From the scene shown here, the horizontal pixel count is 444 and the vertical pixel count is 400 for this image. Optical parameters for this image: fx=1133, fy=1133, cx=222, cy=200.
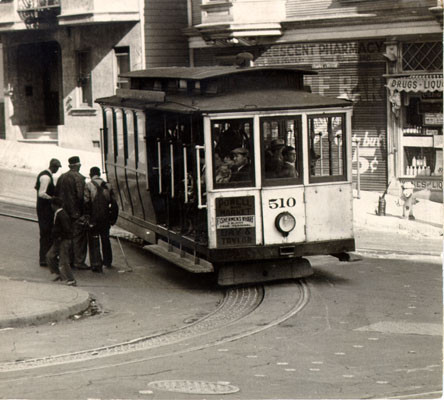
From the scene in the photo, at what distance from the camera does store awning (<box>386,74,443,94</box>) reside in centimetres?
2467

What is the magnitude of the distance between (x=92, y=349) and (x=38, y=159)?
1972 cm

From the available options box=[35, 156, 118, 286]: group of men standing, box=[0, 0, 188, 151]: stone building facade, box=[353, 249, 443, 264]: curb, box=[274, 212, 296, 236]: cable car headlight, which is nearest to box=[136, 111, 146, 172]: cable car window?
box=[35, 156, 118, 286]: group of men standing

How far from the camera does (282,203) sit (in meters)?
14.9

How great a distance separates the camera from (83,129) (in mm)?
35594

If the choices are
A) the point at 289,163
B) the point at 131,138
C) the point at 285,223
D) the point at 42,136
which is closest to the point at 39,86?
the point at 42,136

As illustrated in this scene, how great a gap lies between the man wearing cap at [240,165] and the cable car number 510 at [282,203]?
0.45m

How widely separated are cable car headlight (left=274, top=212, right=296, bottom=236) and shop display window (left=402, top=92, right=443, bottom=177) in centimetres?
1075

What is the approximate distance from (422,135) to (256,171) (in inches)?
452

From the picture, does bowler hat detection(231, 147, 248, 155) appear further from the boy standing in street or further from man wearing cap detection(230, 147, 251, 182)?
the boy standing in street

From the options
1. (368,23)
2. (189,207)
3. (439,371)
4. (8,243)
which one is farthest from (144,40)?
(439,371)

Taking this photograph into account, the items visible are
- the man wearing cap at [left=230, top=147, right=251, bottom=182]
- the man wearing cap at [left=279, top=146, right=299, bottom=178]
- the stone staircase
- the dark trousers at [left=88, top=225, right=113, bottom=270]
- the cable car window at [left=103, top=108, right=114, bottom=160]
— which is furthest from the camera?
the stone staircase

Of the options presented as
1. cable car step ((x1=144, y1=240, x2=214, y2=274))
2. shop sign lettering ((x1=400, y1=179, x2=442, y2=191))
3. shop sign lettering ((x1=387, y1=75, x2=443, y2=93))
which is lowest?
cable car step ((x1=144, y1=240, x2=214, y2=274))

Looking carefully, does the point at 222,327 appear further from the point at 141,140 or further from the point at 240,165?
the point at 141,140

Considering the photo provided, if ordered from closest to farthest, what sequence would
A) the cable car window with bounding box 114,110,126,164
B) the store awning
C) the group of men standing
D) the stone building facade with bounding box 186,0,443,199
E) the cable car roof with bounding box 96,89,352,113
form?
Result: the cable car roof with bounding box 96,89,352,113
the group of men standing
the cable car window with bounding box 114,110,126,164
the store awning
the stone building facade with bounding box 186,0,443,199
